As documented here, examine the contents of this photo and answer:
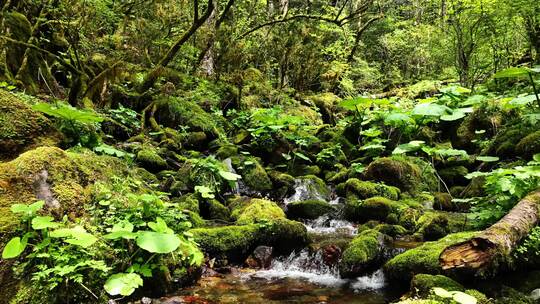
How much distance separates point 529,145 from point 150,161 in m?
7.51

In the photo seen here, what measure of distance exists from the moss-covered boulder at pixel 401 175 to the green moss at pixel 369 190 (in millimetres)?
487

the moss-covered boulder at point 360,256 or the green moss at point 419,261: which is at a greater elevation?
the green moss at point 419,261

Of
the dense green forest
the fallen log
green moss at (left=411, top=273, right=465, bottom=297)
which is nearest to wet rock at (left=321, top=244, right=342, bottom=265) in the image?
the dense green forest

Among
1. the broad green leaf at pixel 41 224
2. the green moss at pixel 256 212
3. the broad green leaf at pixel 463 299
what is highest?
the broad green leaf at pixel 463 299

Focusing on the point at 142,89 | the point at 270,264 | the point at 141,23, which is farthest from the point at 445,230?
the point at 141,23

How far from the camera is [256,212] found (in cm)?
669

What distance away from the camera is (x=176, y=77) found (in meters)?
13.1

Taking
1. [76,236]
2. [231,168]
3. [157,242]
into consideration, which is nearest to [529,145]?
[231,168]

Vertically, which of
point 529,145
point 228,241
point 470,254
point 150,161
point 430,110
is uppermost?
point 430,110

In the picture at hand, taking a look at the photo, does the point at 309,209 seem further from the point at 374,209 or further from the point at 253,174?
the point at 253,174

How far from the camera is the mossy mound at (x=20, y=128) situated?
504 cm

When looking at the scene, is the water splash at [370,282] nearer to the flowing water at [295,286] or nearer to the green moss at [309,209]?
the flowing water at [295,286]

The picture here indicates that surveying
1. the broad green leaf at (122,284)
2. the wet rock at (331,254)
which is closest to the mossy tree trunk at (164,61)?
the wet rock at (331,254)

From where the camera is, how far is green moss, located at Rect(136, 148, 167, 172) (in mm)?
8305
